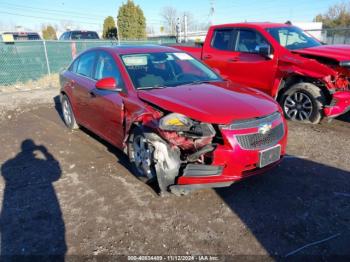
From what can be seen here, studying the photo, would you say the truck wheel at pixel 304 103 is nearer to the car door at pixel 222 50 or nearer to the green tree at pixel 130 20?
the car door at pixel 222 50

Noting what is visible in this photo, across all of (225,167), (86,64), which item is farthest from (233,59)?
(225,167)

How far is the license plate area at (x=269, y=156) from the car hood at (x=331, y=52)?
3.10 meters

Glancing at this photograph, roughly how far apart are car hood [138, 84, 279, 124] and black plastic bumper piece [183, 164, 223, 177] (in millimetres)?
477

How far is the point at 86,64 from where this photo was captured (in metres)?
5.47

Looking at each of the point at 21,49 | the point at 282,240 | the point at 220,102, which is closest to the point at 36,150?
the point at 220,102

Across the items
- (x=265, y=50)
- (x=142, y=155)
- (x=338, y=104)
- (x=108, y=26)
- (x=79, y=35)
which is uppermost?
(x=108, y=26)

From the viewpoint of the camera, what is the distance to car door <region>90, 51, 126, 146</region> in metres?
4.20

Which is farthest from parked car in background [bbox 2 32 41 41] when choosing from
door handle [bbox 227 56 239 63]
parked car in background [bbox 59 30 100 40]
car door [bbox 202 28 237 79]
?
door handle [bbox 227 56 239 63]

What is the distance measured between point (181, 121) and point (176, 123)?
0.20 feet

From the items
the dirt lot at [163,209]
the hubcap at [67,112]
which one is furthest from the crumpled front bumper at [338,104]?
the hubcap at [67,112]

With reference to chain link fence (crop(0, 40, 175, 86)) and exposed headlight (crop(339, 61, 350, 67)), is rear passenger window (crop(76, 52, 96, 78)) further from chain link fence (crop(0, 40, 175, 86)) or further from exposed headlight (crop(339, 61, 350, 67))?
chain link fence (crop(0, 40, 175, 86))

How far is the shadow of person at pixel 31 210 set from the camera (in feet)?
9.41

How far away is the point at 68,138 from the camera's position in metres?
5.91

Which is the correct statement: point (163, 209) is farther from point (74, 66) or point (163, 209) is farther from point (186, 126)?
point (74, 66)
